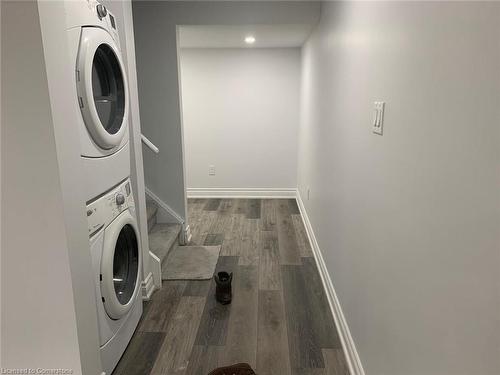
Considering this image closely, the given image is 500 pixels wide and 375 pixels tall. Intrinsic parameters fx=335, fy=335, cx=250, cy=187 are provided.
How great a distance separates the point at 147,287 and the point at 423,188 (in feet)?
6.08

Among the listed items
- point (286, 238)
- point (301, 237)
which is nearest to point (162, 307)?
point (286, 238)

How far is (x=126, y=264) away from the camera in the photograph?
182 centimetres

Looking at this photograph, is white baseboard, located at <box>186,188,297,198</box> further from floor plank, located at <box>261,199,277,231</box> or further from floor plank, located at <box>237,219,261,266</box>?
floor plank, located at <box>237,219,261,266</box>

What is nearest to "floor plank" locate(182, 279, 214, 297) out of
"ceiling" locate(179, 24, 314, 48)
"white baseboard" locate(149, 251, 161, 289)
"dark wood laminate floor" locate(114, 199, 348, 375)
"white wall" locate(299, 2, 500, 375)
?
"dark wood laminate floor" locate(114, 199, 348, 375)

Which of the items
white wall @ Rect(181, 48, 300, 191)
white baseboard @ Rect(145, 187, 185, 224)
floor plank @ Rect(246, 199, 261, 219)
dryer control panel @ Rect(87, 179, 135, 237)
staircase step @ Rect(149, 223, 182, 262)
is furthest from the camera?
white wall @ Rect(181, 48, 300, 191)

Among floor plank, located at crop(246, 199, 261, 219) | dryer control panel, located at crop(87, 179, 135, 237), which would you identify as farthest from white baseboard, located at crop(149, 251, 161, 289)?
floor plank, located at crop(246, 199, 261, 219)

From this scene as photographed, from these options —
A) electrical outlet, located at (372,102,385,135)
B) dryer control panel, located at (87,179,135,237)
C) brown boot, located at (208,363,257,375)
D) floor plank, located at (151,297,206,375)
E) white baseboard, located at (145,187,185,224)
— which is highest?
electrical outlet, located at (372,102,385,135)

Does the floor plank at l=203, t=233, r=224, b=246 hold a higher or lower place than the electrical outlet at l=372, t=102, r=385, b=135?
lower

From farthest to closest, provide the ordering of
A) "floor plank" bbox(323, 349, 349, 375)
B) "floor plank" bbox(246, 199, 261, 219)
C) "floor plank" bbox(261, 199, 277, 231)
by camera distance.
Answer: "floor plank" bbox(246, 199, 261, 219) < "floor plank" bbox(261, 199, 277, 231) < "floor plank" bbox(323, 349, 349, 375)

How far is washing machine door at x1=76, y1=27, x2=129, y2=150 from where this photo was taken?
125 centimetres

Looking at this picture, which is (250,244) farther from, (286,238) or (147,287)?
(147,287)

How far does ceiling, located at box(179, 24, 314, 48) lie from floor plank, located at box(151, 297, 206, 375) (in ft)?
7.20

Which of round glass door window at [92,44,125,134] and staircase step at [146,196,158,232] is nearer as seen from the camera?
round glass door window at [92,44,125,134]

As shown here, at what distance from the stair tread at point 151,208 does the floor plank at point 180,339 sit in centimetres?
92
